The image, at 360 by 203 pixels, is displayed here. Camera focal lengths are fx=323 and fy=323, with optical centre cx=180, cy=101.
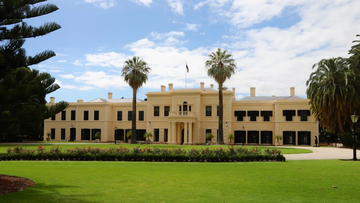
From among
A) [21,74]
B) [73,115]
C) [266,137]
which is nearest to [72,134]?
[73,115]

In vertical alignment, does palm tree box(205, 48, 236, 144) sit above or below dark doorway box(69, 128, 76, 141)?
above

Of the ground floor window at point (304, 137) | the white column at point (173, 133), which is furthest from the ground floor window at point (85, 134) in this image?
the ground floor window at point (304, 137)

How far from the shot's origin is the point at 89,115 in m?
47.5

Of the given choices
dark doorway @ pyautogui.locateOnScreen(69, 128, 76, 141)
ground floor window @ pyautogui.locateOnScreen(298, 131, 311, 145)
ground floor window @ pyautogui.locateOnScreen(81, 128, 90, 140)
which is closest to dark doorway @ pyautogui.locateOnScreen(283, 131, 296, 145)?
ground floor window @ pyautogui.locateOnScreen(298, 131, 311, 145)

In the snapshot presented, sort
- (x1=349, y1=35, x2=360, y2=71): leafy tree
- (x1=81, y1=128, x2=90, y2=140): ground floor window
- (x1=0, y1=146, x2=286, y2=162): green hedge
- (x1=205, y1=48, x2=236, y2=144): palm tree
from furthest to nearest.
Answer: (x1=81, y1=128, x2=90, y2=140): ground floor window
(x1=205, y1=48, x2=236, y2=144): palm tree
(x1=349, y1=35, x2=360, y2=71): leafy tree
(x1=0, y1=146, x2=286, y2=162): green hedge

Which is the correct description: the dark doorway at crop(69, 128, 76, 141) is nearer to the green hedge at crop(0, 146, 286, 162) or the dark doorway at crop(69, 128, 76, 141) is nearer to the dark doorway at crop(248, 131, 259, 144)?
the dark doorway at crop(248, 131, 259, 144)

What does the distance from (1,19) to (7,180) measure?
4.68 metres

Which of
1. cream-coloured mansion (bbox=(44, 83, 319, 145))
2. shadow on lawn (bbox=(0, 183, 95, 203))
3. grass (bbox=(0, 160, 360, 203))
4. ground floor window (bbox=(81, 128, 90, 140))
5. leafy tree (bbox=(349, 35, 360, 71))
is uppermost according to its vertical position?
leafy tree (bbox=(349, 35, 360, 71))

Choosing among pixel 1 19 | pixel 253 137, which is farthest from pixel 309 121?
pixel 1 19

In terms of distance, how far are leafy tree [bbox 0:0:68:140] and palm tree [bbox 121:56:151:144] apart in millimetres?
29948

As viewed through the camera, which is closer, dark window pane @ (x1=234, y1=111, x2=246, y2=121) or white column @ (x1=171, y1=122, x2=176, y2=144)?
white column @ (x1=171, y1=122, x2=176, y2=144)

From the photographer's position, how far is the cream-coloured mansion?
40031 mm

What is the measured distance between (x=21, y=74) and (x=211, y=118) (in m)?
34.3

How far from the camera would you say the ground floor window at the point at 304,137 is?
39.5m
